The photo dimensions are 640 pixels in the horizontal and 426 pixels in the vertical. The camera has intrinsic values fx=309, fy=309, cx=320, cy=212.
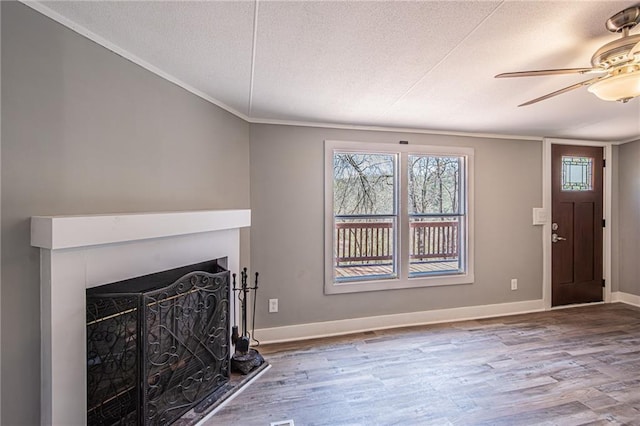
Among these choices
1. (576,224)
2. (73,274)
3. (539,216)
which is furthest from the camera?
(576,224)

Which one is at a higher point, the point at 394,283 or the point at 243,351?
the point at 394,283

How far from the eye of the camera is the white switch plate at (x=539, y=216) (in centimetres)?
393

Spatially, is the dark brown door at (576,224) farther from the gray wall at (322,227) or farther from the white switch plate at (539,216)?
the gray wall at (322,227)

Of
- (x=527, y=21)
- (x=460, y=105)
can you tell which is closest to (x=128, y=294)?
(x=527, y=21)

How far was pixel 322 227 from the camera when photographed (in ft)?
10.8

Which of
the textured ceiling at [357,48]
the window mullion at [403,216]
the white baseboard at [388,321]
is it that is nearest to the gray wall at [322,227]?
the white baseboard at [388,321]

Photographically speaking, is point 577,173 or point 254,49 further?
point 577,173

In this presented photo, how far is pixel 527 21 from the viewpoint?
4.75 ft

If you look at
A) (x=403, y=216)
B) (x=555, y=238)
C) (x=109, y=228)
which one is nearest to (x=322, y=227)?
(x=403, y=216)

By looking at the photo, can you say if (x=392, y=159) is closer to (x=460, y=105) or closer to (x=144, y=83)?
(x=460, y=105)

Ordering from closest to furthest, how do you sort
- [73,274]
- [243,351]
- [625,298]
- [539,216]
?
[73,274]
[243,351]
[539,216]
[625,298]

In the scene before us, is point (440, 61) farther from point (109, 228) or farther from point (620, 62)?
point (109, 228)

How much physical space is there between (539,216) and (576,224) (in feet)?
2.27

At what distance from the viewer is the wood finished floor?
6.58 feet
